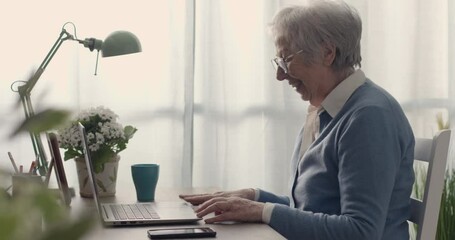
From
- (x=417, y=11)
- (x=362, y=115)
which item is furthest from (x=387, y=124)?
(x=417, y=11)

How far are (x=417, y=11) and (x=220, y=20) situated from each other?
913 millimetres

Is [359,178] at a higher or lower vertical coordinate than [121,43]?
lower

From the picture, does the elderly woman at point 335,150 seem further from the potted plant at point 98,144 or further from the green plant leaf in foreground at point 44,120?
the green plant leaf in foreground at point 44,120

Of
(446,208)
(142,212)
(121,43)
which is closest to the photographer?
(142,212)

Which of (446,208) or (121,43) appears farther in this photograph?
(446,208)

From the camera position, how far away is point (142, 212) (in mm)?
1841

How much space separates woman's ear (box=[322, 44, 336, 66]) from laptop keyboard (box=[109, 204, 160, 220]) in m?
0.60

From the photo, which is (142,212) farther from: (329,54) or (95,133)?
(329,54)

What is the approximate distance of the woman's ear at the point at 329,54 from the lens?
200 cm

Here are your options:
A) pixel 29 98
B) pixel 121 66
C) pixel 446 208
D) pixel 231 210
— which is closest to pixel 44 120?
pixel 29 98

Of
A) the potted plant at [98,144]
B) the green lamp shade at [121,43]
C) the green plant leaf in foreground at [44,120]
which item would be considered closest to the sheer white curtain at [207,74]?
the green lamp shade at [121,43]

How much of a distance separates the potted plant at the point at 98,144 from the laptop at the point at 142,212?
6.8 inches

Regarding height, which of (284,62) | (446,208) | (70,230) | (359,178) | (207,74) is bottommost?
(446,208)

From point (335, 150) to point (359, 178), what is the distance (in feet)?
0.40
